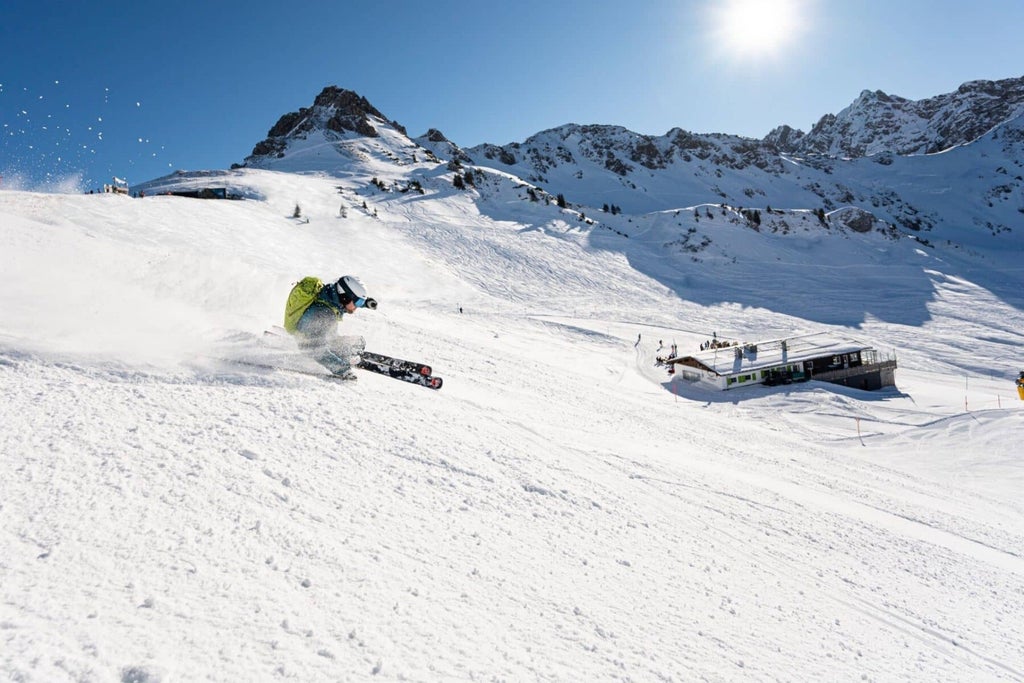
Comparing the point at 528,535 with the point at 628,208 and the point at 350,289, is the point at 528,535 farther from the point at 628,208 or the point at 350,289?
the point at 628,208

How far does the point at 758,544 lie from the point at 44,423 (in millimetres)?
8177

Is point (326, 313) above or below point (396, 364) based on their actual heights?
above

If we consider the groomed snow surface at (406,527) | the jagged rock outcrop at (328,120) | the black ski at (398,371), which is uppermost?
the jagged rock outcrop at (328,120)

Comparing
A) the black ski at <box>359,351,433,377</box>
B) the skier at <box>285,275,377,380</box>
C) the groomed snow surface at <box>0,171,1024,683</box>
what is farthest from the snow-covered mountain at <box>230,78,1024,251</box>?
the skier at <box>285,275,377,380</box>

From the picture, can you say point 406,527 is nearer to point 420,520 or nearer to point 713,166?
point 420,520

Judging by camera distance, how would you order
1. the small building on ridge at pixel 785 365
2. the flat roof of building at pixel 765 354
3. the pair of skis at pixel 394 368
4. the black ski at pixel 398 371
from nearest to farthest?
the pair of skis at pixel 394 368 → the black ski at pixel 398 371 → the small building on ridge at pixel 785 365 → the flat roof of building at pixel 765 354

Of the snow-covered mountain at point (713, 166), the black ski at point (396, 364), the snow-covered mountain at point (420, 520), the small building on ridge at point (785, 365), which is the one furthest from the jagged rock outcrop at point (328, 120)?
the black ski at point (396, 364)

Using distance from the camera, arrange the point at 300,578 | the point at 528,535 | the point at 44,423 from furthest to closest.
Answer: the point at 528,535
the point at 44,423
the point at 300,578

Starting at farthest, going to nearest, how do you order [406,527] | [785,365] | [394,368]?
1. [785,365]
2. [394,368]
3. [406,527]

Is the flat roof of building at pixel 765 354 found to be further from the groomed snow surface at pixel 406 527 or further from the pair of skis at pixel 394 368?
the pair of skis at pixel 394 368

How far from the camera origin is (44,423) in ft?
15.2

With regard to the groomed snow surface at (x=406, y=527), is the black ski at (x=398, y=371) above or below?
above

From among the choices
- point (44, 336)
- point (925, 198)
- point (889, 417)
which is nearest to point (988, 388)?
point (889, 417)

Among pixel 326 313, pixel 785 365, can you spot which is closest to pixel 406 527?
pixel 326 313
